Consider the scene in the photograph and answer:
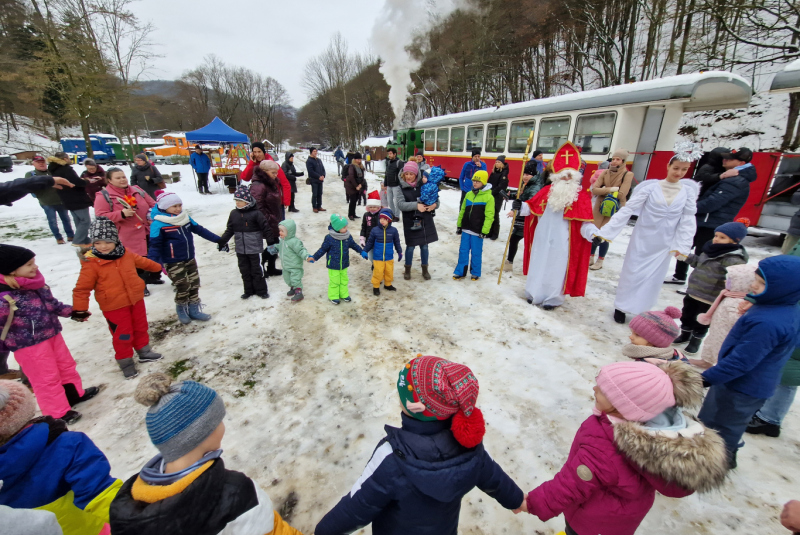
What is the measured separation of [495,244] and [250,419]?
6.16 meters

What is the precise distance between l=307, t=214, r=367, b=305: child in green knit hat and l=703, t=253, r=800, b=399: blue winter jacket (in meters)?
3.70

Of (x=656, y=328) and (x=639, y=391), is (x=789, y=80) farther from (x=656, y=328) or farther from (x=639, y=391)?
(x=639, y=391)

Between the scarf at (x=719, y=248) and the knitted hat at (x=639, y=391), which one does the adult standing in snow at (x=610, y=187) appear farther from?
the knitted hat at (x=639, y=391)

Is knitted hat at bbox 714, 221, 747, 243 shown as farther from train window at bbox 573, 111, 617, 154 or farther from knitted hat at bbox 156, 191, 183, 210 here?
train window at bbox 573, 111, 617, 154

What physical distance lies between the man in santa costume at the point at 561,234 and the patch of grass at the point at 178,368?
14.6ft

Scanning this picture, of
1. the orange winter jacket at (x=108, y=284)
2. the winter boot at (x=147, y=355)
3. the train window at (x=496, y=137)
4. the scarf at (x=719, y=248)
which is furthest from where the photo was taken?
the train window at (x=496, y=137)

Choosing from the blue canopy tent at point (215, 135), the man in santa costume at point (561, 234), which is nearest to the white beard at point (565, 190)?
the man in santa costume at point (561, 234)

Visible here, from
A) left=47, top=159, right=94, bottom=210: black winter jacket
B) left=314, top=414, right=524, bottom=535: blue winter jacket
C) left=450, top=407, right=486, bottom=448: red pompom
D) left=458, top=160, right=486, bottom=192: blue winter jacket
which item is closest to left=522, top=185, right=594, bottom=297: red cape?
left=458, top=160, right=486, bottom=192: blue winter jacket

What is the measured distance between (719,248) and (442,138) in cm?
1418

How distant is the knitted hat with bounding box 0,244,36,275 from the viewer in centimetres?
218

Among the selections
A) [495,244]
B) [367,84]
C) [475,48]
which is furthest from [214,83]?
[495,244]

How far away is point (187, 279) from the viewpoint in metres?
4.05

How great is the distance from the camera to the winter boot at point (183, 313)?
412cm

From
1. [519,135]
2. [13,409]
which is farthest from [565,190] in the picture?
[519,135]
